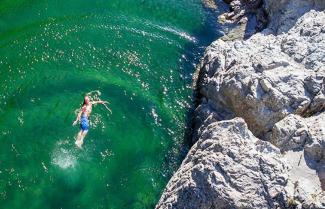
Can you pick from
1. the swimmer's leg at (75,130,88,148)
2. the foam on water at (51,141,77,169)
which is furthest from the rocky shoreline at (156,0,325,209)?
the swimmer's leg at (75,130,88,148)

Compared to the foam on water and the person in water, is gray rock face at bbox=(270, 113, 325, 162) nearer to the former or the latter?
the person in water

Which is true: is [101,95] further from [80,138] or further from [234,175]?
[234,175]

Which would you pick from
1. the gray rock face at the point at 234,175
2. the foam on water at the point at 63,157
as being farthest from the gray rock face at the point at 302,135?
the foam on water at the point at 63,157

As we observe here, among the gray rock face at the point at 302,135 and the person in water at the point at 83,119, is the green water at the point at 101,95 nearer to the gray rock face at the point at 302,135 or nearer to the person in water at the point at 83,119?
the person in water at the point at 83,119

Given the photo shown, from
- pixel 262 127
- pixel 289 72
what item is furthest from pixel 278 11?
pixel 262 127

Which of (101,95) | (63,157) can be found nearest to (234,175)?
(63,157)

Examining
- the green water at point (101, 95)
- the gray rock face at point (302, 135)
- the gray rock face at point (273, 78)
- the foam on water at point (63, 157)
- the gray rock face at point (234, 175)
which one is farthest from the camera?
the foam on water at point (63, 157)
